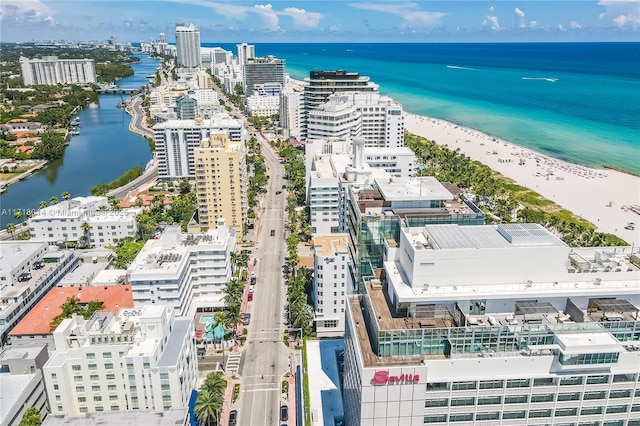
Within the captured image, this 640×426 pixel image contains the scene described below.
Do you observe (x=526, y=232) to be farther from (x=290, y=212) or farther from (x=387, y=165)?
(x=290, y=212)

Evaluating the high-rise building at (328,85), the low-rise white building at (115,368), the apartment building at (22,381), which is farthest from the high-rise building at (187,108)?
the low-rise white building at (115,368)

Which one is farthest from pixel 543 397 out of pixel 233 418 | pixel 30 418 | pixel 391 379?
pixel 30 418

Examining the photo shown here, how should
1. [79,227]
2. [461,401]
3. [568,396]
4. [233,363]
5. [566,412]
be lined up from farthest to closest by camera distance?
[79,227] < [233,363] < [566,412] < [568,396] < [461,401]

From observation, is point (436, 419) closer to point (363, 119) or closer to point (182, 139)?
point (363, 119)

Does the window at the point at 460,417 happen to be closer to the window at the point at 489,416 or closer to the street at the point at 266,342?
the window at the point at 489,416

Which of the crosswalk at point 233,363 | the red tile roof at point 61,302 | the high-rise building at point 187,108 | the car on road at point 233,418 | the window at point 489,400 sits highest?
the high-rise building at point 187,108

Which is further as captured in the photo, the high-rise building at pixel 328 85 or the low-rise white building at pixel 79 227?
the high-rise building at pixel 328 85

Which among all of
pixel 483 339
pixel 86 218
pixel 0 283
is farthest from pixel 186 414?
pixel 86 218
